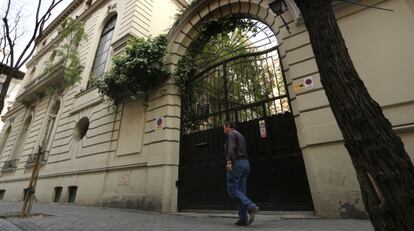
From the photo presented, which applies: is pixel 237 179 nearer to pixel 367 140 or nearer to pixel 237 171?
pixel 237 171

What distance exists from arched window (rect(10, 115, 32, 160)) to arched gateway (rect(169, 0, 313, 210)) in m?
15.3

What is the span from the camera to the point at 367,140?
6.71 ft

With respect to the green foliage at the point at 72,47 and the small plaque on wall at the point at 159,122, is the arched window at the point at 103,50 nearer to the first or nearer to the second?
the green foliage at the point at 72,47

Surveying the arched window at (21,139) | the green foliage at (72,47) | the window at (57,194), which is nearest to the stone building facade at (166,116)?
the window at (57,194)

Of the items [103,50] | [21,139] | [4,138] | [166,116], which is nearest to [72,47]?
[166,116]

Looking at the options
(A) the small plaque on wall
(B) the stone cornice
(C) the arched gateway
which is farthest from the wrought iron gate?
(B) the stone cornice

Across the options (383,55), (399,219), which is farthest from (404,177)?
(383,55)

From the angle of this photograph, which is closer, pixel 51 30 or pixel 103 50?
pixel 103 50

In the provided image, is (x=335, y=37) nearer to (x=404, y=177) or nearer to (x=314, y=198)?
(x=404, y=177)

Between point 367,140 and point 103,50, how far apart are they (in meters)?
14.8

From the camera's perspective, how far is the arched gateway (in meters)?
5.95

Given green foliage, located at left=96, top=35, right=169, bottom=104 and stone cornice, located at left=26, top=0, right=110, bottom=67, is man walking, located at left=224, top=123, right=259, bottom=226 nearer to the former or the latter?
green foliage, located at left=96, top=35, right=169, bottom=104

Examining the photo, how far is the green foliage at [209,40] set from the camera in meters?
8.42

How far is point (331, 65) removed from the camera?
246 centimetres
